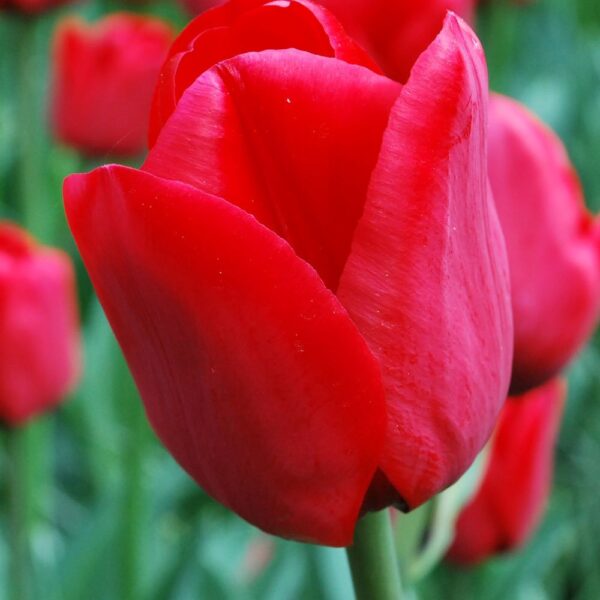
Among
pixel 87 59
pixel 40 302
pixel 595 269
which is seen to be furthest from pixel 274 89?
pixel 87 59

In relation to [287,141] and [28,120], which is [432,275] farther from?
[28,120]

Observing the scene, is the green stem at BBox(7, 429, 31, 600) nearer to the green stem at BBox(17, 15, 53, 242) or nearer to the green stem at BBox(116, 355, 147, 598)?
the green stem at BBox(116, 355, 147, 598)

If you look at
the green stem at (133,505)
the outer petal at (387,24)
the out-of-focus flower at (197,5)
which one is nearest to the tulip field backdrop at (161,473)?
the green stem at (133,505)

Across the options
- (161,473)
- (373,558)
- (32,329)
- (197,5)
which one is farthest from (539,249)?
(161,473)

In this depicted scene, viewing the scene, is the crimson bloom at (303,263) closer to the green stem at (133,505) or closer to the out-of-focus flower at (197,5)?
the green stem at (133,505)

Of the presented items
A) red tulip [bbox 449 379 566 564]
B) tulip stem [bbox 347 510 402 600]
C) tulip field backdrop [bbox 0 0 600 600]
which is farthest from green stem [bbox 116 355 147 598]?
tulip stem [bbox 347 510 402 600]

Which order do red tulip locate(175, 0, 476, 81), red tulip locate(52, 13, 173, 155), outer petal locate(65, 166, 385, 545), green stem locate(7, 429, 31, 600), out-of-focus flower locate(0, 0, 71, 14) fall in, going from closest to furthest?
outer petal locate(65, 166, 385, 545) → red tulip locate(175, 0, 476, 81) → green stem locate(7, 429, 31, 600) → out-of-focus flower locate(0, 0, 71, 14) → red tulip locate(52, 13, 173, 155)
